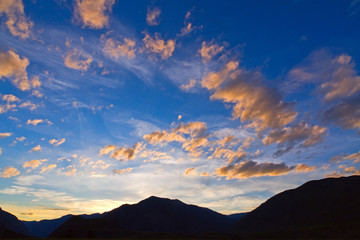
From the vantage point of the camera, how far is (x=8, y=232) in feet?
519

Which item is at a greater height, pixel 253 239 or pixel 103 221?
pixel 103 221

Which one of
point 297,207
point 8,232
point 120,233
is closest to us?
point 120,233

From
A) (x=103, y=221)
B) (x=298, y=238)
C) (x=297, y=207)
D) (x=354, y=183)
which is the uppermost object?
(x=354, y=183)

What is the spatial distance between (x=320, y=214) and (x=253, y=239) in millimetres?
65403

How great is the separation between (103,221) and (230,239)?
91988 millimetres

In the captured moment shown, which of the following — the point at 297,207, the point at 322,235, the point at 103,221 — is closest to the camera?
the point at 322,235

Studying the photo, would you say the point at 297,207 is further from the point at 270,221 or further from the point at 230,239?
the point at 230,239

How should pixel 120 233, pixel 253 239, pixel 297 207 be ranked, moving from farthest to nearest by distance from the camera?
pixel 297 207 → pixel 120 233 → pixel 253 239

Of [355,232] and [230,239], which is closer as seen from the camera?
[355,232]

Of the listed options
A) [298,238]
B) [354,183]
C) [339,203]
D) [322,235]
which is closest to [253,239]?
[298,238]

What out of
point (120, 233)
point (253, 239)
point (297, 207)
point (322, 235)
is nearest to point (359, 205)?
point (297, 207)

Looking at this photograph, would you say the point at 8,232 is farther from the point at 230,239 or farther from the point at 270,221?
the point at 270,221

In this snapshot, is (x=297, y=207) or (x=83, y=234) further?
(x=297, y=207)

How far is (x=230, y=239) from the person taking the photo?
137875mm
